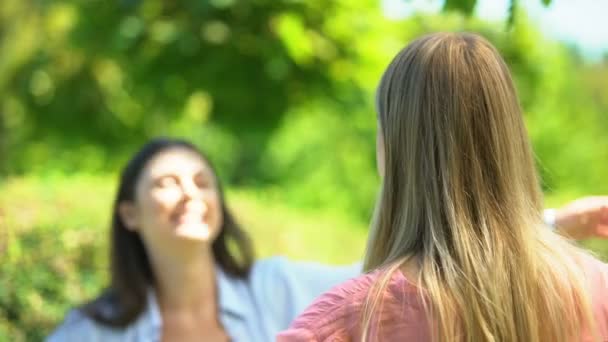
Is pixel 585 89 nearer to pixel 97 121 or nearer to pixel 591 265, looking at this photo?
pixel 97 121

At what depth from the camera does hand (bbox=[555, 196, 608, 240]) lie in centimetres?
217

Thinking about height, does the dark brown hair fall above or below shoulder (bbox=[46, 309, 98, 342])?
above

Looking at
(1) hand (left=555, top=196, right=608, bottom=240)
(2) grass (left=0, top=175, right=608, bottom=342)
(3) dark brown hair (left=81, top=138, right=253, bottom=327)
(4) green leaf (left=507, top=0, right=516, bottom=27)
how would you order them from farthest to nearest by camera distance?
1. (2) grass (left=0, top=175, right=608, bottom=342)
2. (3) dark brown hair (left=81, top=138, right=253, bottom=327)
3. (4) green leaf (left=507, top=0, right=516, bottom=27)
4. (1) hand (left=555, top=196, right=608, bottom=240)

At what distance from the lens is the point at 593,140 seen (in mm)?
14297

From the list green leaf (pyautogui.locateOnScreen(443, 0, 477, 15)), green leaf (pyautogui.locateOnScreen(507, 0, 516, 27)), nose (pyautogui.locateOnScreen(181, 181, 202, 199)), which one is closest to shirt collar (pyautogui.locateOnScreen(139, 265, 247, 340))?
nose (pyautogui.locateOnScreen(181, 181, 202, 199))

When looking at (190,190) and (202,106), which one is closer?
(190,190)

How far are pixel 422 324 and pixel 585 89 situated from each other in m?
16.1

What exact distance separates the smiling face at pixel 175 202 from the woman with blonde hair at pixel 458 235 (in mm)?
1390

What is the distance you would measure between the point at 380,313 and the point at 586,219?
771 mm

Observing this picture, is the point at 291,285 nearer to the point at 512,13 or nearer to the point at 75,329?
the point at 75,329

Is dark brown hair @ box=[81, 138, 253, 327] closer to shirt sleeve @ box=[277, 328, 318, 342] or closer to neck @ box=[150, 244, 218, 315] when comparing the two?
neck @ box=[150, 244, 218, 315]

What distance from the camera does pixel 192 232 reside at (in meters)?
3.05

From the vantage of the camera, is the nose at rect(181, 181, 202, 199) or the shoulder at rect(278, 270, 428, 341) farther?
the nose at rect(181, 181, 202, 199)

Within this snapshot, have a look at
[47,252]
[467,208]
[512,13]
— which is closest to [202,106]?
[47,252]
